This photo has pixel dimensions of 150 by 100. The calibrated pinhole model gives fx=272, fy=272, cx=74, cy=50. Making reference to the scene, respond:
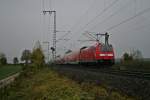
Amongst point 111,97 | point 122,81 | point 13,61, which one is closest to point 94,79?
point 122,81

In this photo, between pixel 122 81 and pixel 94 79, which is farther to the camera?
pixel 94 79

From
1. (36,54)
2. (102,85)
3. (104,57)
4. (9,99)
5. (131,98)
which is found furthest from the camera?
(36,54)

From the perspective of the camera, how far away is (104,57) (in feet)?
104

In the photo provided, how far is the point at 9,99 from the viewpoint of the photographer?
16703 mm

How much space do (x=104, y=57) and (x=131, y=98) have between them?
70.3 ft

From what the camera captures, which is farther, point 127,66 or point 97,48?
point 127,66

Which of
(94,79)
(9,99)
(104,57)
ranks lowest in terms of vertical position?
(9,99)

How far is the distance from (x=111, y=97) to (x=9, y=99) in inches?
328

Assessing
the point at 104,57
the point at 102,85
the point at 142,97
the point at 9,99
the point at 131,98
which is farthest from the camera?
the point at 104,57

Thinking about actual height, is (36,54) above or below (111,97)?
above

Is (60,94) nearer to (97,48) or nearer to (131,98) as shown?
(131,98)

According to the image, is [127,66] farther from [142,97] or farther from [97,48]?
[142,97]

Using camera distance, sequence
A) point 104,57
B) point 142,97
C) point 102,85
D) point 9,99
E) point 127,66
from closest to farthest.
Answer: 1. point 142,97
2. point 102,85
3. point 9,99
4. point 104,57
5. point 127,66

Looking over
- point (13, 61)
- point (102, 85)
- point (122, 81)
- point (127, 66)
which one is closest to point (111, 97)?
point (122, 81)
